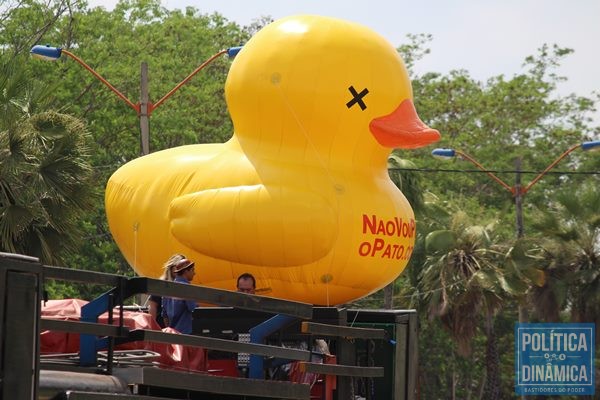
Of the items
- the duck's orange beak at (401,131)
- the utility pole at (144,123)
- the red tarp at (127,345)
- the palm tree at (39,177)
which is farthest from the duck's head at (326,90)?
the utility pole at (144,123)

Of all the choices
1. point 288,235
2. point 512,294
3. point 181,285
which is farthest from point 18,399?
Answer: point 512,294

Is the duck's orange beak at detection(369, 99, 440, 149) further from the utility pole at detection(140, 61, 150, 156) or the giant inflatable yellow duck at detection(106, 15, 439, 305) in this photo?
the utility pole at detection(140, 61, 150, 156)

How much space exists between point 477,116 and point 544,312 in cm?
1576

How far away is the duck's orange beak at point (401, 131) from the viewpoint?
41.3 ft

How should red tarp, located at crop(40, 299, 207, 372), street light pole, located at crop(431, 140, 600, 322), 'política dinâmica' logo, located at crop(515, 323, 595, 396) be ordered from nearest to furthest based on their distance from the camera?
red tarp, located at crop(40, 299, 207, 372) < street light pole, located at crop(431, 140, 600, 322) < 'política dinâmica' logo, located at crop(515, 323, 595, 396)

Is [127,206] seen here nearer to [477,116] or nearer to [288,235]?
[288,235]

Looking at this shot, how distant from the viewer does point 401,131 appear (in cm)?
1259

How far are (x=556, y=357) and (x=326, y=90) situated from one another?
28.3 metres

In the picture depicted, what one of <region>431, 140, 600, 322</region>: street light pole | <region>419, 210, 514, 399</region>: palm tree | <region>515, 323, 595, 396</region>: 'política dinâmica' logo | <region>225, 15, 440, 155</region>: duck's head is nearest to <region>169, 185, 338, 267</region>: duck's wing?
<region>225, 15, 440, 155</region>: duck's head

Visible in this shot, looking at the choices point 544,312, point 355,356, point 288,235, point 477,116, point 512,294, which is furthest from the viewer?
point 477,116

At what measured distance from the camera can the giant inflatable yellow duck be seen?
39.2ft

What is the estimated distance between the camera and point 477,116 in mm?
50438

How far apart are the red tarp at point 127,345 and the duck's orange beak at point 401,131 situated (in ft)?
18.3

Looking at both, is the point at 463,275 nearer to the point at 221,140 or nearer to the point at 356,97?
the point at 221,140
